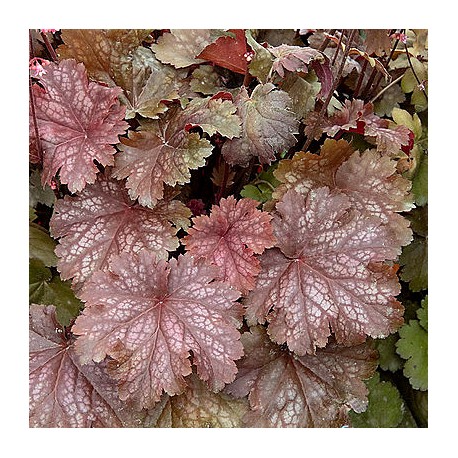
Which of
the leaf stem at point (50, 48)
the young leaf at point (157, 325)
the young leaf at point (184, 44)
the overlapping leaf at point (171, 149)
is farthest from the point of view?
the young leaf at point (184, 44)

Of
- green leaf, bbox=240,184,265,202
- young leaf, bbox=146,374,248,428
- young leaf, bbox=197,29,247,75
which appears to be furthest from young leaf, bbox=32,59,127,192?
young leaf, bbox=146,374,248,428

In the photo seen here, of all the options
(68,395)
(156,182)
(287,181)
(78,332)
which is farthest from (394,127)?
(68,395)

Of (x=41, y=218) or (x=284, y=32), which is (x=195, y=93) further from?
(x=41, y=218)

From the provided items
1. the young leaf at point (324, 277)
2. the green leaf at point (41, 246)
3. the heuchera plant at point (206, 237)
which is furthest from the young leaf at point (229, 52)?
the green leaf at point (41, 246)

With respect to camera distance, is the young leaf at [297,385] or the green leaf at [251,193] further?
the green leaf at [251,193]

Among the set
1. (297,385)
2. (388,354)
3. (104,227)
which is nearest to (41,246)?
(104,227)

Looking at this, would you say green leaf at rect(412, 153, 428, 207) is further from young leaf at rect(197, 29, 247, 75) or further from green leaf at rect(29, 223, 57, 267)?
green leaf at rect(29, 223, 57, 267)

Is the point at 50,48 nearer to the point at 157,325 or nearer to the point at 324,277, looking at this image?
the point at 157,325

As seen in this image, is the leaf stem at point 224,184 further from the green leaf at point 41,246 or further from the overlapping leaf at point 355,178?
the green leaf at point 41,246
